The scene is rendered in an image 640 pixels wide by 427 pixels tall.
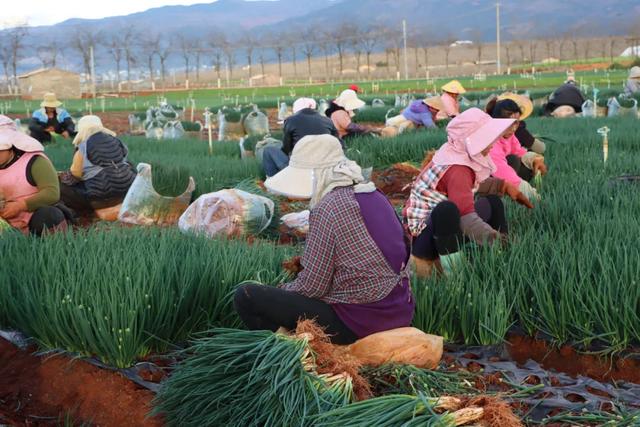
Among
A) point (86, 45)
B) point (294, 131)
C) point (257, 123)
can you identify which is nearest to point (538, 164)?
point (294, 131)

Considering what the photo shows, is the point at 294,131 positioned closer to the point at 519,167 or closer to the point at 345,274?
the point at 519,167

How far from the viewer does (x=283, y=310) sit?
3055 mm

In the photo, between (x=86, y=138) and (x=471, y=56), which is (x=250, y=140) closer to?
(x=86, y=138)

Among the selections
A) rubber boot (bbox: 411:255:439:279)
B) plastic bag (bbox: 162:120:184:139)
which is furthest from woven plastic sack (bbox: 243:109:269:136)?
rubber boot (bbox: 411:255:439:279)

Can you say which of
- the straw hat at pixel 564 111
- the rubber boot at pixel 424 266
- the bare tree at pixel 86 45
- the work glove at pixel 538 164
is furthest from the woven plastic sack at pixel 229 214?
the bare tree at pixel 86 45

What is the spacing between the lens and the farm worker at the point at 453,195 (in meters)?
4.08

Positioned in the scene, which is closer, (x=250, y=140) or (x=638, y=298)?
(x=638, y=298)

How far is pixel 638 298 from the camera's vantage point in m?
3.30

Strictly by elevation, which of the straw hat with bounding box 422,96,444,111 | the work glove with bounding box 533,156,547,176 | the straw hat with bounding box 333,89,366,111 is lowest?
the work glove with bounding box 533,156,547,176

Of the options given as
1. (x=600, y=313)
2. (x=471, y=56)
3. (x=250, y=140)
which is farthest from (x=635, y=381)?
(x=471, y=56)

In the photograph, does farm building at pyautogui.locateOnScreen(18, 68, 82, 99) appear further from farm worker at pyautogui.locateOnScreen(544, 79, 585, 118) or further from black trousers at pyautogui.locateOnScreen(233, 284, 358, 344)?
black trousers at pyautogui.locateOnScreen(233, 284, 358, 344)

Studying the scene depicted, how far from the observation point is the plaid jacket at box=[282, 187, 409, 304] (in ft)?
9.78

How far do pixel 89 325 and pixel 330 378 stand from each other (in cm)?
101

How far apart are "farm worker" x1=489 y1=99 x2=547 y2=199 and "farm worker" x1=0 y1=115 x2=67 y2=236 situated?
2605 mm
